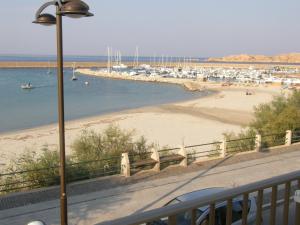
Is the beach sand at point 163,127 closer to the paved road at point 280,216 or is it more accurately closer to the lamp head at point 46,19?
the lamp head at point 46,19

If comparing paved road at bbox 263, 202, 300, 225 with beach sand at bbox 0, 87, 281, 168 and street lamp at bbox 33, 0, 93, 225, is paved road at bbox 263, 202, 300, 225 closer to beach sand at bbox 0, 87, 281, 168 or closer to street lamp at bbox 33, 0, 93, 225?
street lamp at bbox 33, 0, 93, 225

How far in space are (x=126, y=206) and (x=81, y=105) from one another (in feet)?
154

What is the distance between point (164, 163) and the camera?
609 inches

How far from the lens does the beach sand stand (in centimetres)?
2827

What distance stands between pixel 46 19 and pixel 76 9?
3.79 ft

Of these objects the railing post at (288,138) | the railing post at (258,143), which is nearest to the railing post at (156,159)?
the railing post at (258,143)

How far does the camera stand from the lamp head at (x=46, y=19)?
7539mm

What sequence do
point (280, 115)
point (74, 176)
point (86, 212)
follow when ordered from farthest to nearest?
point (280, 115) < point (74, 176) < point (86, 212)

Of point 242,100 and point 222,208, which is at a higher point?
point 222,208

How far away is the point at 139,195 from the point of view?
39.2ft

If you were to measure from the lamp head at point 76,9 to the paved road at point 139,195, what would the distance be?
16.9ft

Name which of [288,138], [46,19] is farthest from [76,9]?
[288,138]

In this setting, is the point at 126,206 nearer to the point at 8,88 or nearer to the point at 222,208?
the point at 222,208

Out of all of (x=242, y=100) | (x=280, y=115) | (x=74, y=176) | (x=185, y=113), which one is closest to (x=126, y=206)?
(x=74, y=176)
